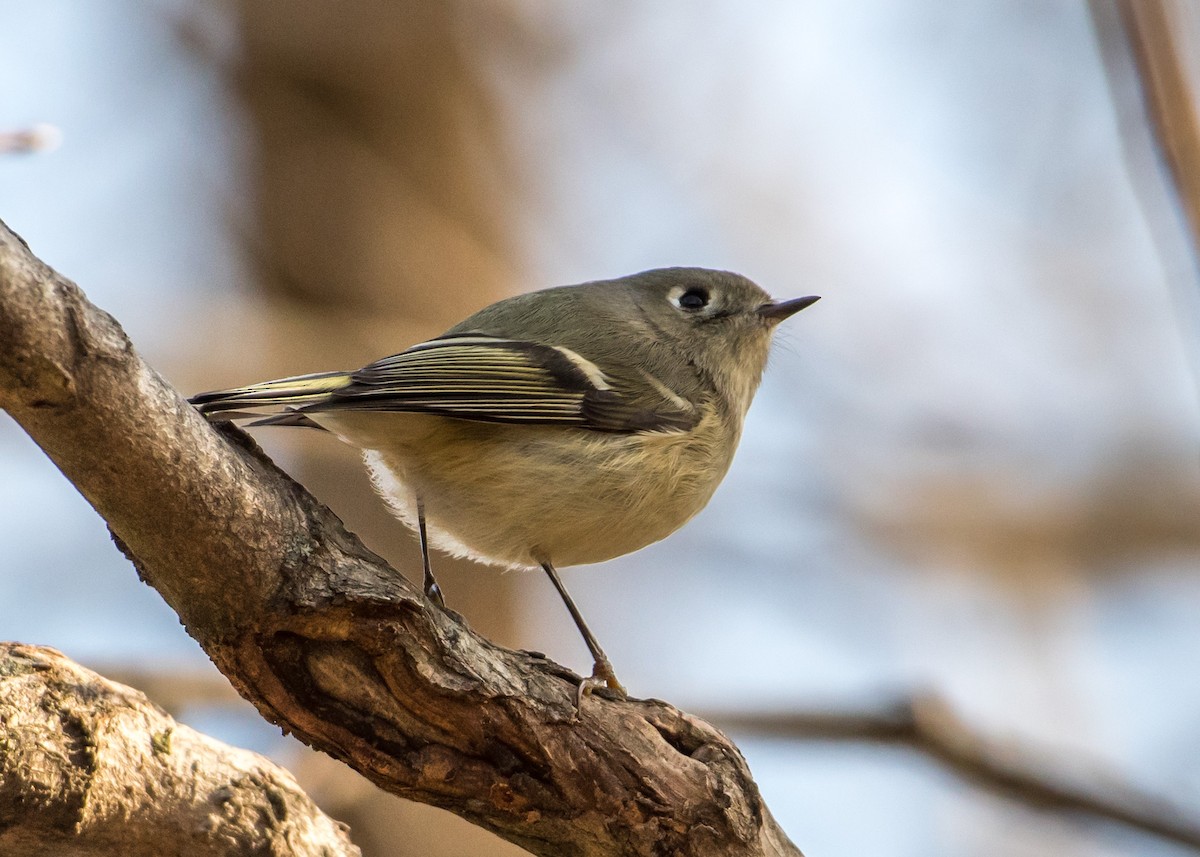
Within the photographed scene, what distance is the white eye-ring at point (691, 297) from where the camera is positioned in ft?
10.3

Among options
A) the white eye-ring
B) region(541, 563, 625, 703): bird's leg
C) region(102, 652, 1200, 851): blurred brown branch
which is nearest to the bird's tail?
region(541, 563, 625, 703): bird's leg

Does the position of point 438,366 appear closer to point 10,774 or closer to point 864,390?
point 10,774

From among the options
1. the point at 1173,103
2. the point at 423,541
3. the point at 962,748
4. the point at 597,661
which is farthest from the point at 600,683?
the point at 1173,103

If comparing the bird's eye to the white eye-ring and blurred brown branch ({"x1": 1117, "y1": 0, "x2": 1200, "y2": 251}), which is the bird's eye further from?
blurred brown branch ({"x1": 1117, "y1": 0, "x2": 1200, "y2": 251})

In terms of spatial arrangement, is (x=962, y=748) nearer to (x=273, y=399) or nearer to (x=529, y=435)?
(x=529, y=435)

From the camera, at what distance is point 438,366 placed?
2301 millimetres

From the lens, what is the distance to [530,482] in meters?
2.27

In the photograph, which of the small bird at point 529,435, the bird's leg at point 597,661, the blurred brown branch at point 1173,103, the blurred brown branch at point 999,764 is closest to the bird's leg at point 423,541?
the small bird at point 529,435

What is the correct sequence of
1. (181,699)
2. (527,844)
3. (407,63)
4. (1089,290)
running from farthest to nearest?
1. (1089,290)
2. (407,63)
3. (181,699)
4. (527,844)

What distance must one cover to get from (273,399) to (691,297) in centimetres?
149

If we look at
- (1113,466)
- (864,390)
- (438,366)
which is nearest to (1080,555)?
(1113,466)

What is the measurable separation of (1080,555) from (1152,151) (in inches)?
167

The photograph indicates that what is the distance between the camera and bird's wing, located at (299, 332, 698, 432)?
6.98 ft

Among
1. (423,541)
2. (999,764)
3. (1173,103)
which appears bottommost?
(999,764)
